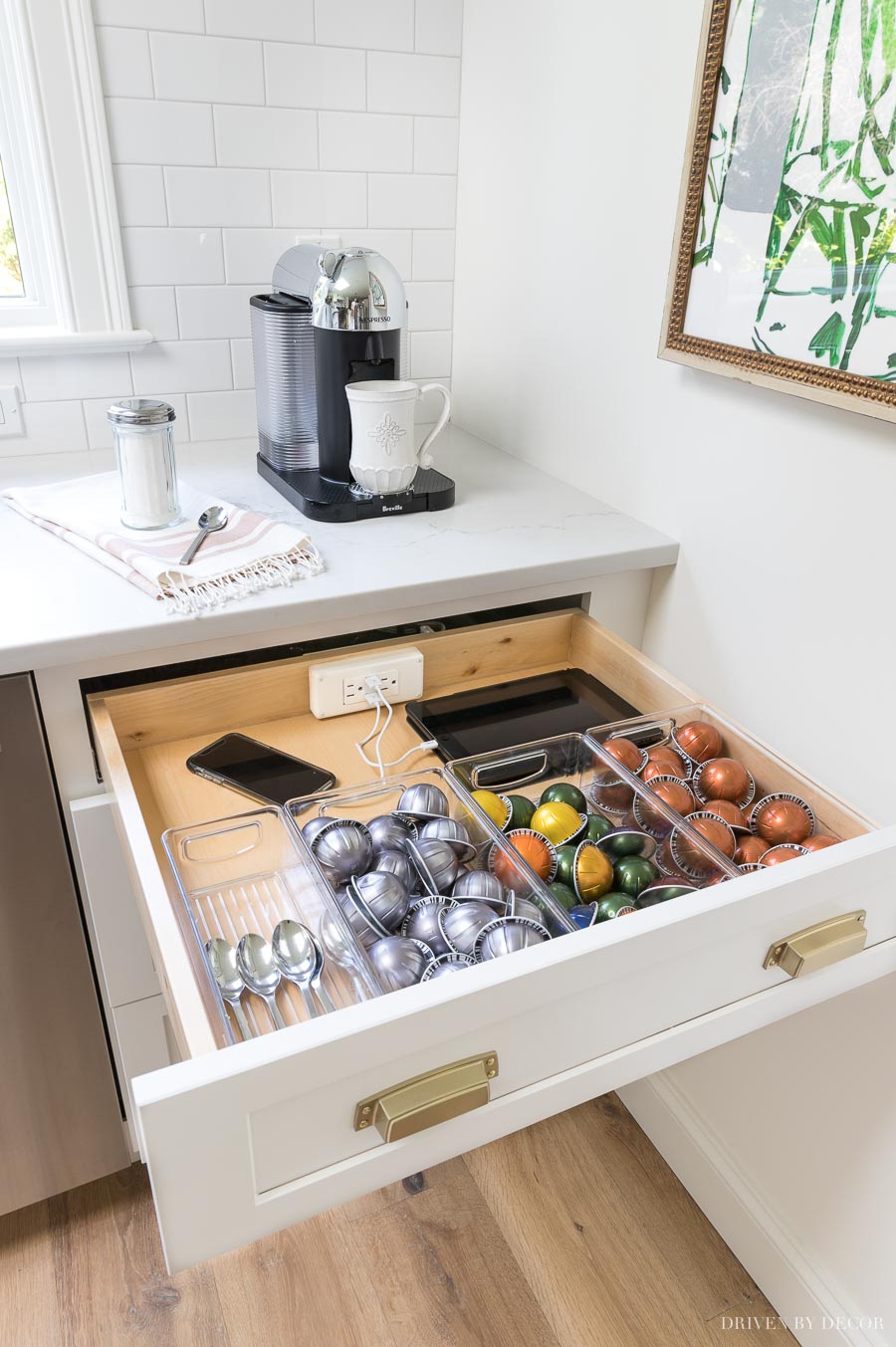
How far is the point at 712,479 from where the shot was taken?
1.26 metres

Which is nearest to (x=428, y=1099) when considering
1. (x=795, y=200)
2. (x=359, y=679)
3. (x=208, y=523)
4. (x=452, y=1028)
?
(x=452, y=1028)

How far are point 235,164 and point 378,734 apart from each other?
3.44 feet

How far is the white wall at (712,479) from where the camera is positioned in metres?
1.09

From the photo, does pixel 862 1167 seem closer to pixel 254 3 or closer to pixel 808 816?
pixel 808 816

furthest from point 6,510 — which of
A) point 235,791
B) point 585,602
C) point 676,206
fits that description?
point 676,206

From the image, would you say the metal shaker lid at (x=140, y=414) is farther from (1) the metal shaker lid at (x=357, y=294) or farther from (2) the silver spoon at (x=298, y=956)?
(2) the silver spoon at (x=298, y=956)

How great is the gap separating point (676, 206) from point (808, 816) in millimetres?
785

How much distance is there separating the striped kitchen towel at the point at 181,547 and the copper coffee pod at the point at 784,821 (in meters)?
0.62

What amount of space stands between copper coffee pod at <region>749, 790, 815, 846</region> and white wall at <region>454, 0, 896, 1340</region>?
136 millimetres

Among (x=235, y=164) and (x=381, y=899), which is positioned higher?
(x=235, y=164)

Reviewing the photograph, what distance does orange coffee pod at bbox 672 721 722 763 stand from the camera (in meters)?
1.10

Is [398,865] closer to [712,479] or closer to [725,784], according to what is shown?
[725,784]

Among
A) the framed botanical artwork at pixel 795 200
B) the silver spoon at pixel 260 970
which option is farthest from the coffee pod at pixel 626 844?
the framed botanical artwork at pixel 795 200

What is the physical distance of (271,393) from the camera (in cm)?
144
